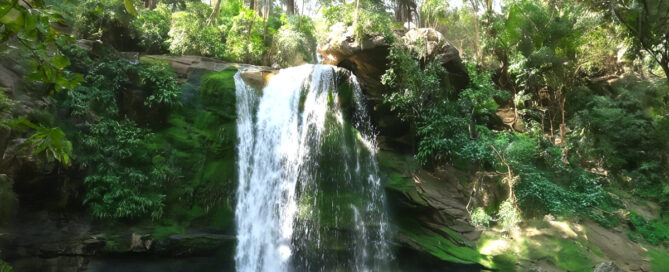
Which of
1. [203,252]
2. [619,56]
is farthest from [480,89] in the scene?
[203,252]

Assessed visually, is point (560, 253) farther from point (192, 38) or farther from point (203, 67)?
point (192, 38)

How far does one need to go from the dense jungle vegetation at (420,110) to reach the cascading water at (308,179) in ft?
2.45

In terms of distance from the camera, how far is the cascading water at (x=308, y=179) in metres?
9.23

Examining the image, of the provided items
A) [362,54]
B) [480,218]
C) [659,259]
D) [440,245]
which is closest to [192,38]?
[362,54]

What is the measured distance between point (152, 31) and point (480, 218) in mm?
11867

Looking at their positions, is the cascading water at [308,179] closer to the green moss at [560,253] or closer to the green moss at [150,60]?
the green moss at [150,60]

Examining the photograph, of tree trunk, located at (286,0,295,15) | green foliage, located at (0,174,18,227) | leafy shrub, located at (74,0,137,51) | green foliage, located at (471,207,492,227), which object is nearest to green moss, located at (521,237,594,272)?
green foliage, located at (471,207,492,227)

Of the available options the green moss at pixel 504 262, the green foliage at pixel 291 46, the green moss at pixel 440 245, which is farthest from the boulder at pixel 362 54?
the green moss at pixel 504 262

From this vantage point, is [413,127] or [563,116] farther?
[563,116]

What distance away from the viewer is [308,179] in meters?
10.1

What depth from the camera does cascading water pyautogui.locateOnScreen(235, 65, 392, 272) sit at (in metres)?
9.23

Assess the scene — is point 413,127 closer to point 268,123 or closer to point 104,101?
point 268,123

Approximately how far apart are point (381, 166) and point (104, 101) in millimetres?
7351

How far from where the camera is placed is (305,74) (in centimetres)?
1161
